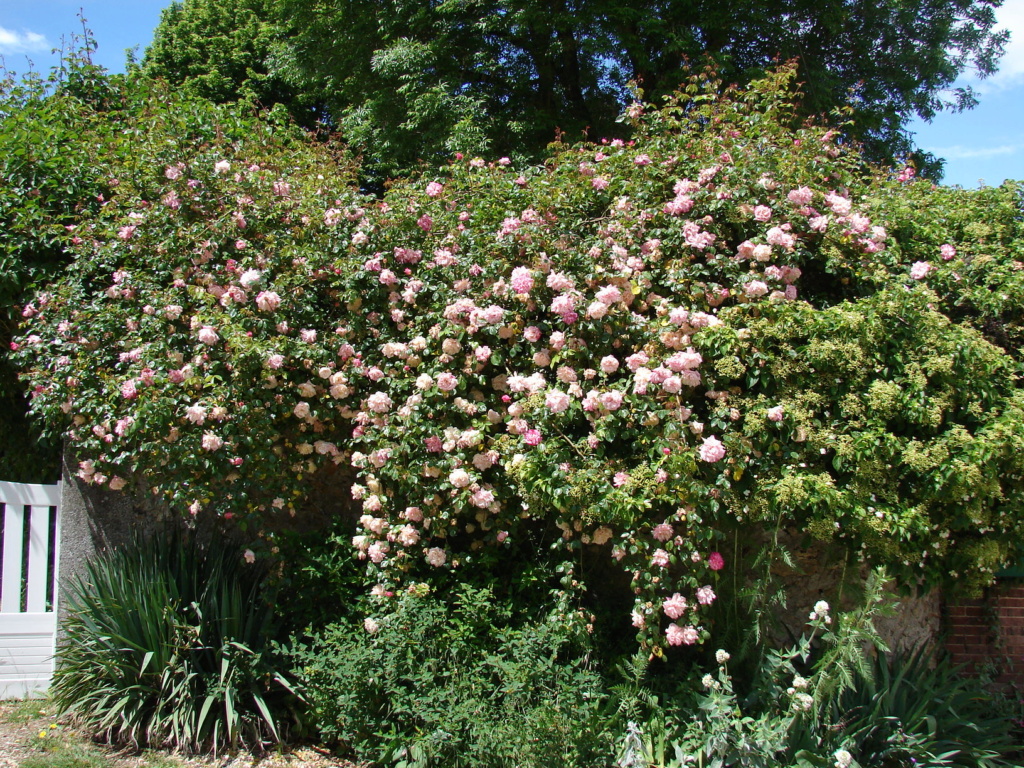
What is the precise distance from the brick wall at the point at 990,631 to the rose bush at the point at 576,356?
71cm

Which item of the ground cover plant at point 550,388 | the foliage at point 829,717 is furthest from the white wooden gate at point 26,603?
the foliage at point 829,717

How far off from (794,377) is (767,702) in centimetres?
153

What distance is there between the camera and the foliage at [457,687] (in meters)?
3.44

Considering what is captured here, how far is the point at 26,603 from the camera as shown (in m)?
4.86

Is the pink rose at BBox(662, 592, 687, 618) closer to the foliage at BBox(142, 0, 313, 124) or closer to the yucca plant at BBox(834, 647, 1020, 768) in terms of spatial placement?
the yucca plant at BBox(834, 647, 1020, 768)

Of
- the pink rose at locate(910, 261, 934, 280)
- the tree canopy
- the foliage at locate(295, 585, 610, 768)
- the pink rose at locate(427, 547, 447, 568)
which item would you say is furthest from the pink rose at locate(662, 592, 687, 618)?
the tree canopy

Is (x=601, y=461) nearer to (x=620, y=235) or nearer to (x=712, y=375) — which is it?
(x=712, y=375)

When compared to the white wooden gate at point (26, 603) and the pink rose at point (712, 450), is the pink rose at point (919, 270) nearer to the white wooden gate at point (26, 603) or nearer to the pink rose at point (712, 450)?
the pink rose at point (712, 450)

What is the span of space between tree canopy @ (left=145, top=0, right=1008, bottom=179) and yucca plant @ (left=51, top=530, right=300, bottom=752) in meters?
6.26

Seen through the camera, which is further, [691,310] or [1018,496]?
[691,310]

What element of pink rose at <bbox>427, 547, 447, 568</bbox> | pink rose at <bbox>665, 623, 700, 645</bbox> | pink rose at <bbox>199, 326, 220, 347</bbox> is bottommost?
pink rose at <bbox>665, 623, 700, 645</bbox>

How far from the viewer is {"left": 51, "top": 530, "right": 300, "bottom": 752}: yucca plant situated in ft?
13.4

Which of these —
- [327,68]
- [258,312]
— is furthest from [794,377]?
[327,68]

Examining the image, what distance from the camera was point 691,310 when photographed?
4094 millimetres
